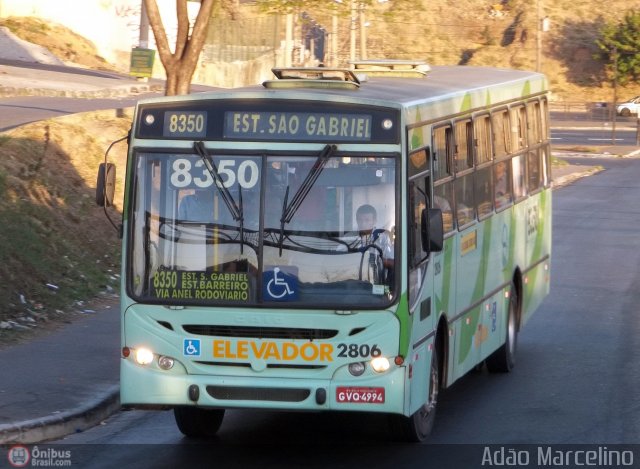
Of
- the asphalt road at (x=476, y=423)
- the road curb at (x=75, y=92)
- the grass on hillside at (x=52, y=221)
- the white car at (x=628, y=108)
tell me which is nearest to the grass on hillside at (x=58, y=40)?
the road curb at (x=75, y=92)

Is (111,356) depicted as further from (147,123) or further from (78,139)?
(78,139)

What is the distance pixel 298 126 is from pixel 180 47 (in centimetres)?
1281

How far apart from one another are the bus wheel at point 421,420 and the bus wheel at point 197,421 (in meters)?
1.48

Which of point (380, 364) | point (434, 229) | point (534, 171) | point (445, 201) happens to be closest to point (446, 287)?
point (445, 201)

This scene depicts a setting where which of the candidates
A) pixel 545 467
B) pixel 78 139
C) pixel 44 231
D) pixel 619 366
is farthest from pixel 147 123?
pixel 78 139

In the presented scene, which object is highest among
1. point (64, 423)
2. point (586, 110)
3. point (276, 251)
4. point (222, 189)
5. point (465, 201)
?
point (222, 189)

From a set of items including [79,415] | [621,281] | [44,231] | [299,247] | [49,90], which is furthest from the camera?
[49,90]

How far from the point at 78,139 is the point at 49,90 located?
1137cm

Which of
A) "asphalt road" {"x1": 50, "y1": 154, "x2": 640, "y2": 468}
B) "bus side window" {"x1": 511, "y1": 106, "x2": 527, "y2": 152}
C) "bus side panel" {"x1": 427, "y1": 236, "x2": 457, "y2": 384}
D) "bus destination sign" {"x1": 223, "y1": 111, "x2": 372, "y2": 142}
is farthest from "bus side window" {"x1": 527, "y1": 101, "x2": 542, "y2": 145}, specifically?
"bus destination sign" {"x1": 223, "y1": 111, "x2": 372, "y2": 142}

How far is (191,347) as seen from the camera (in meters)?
8.00

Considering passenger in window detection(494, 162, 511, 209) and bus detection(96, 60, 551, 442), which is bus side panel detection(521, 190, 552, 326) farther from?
bus detection(96, 60, 551, 442)

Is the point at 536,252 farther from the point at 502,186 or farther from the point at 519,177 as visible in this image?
the point at 502,186

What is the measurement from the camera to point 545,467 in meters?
8.18

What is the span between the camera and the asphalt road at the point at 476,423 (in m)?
8.47
